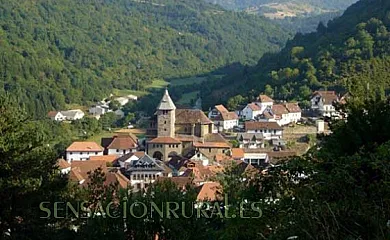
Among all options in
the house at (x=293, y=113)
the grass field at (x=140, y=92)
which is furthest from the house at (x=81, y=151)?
the grass field at (x=140, y=92)

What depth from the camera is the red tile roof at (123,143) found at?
3313 centimetres

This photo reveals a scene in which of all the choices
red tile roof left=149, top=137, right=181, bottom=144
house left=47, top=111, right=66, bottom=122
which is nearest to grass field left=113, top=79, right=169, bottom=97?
house left=47, top=111, right=66, bottom=122

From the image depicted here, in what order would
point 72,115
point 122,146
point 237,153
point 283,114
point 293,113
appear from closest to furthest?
point 237,153 → point 122,146 → point 283,114 → point 293,113 → point 72,115

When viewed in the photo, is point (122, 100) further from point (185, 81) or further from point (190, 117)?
point (190, 117)

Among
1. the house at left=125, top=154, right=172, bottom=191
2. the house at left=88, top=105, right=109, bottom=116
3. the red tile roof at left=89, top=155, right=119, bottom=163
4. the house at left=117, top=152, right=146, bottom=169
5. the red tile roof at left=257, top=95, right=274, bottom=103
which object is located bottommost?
the house at left=88, top=105, right=109, bottom=116

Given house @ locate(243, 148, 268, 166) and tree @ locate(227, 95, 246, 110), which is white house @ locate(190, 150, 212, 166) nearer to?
house @ locate(243, 148, 268, 166)

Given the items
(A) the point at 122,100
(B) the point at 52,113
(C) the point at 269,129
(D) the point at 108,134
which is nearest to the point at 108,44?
(A) the point at 122,100

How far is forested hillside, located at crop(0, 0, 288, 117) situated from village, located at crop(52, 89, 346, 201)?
2185 centimetres

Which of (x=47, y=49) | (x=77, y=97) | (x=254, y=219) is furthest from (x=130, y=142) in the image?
(x=47, y=49)

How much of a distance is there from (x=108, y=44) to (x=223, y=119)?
188 ft

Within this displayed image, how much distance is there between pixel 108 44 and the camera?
93000mm

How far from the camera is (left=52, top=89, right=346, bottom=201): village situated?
26266 millimetres

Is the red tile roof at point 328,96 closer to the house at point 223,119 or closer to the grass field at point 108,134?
the house at point 223,119

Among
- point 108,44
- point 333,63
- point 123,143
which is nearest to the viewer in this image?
point 123,143
